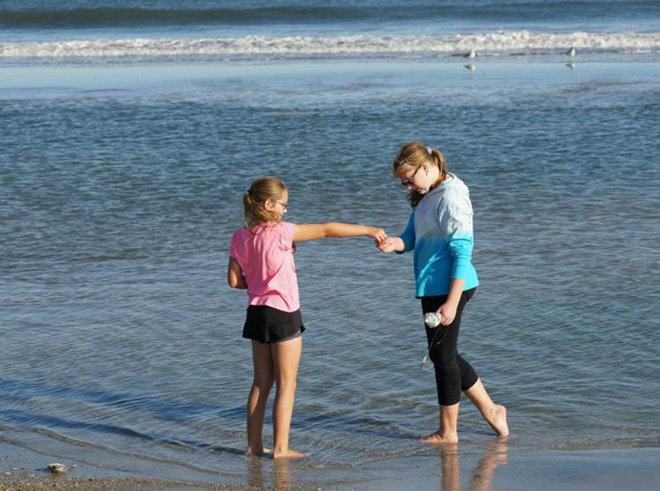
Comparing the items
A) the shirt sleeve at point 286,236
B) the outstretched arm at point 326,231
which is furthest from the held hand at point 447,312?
the shirt sleeve at point 286,236

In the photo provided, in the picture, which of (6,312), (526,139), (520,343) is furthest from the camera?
(526,139)

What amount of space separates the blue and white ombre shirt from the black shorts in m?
0.60

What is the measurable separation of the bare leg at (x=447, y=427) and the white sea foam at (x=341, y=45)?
23215 millimetres

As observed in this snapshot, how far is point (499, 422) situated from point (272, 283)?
1262 mm

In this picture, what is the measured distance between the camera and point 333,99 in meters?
17.4

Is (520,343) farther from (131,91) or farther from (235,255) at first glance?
(131,91)

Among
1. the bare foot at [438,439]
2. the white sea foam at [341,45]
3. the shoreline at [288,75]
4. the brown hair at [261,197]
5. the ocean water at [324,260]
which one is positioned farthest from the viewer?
the white sea foam at [341,45]

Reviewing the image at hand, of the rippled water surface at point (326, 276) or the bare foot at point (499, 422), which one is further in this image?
the rippled water surface at point (326, 276)

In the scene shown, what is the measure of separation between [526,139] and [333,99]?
4.74 m

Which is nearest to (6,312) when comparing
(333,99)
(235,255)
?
(235,255)

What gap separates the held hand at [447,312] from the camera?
4828 millimetres

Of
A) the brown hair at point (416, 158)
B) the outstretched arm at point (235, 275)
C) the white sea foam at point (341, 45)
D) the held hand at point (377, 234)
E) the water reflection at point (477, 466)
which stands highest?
the white sea foam at point (341, 45)

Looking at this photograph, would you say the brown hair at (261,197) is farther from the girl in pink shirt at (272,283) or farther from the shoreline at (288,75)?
the shoreline at (288,75)

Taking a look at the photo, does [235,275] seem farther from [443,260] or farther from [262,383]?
[443,260]
